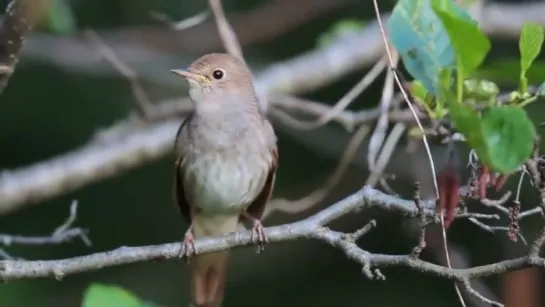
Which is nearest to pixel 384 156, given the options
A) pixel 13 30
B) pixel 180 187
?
pixel 180 187

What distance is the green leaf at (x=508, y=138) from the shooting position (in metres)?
1.63

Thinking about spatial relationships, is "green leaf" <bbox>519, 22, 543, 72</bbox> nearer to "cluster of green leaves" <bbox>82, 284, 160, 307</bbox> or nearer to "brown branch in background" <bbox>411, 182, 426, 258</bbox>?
"brown branch in background" <bbox>411, 182, 426, 258</bbox>

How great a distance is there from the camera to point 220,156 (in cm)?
331

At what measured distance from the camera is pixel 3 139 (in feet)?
18.2

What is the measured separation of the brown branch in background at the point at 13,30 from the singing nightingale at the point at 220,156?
760mm

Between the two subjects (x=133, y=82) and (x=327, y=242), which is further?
(x=133, y=82)

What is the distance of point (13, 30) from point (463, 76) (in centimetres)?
117

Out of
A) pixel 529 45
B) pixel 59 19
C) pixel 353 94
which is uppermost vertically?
pixel 59 19

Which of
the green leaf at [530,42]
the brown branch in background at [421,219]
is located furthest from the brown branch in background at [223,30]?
the green leaf at [530,42]

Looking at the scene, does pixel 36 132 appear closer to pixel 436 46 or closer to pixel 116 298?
pixel 116 298

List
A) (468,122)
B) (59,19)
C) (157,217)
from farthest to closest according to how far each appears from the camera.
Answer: (157,217), (59,19), (468,122)

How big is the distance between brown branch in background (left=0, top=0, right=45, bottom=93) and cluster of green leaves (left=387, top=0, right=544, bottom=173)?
0.96m

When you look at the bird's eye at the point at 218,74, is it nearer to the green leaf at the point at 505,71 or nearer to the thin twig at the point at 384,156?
the thin twig at the point at 384,156

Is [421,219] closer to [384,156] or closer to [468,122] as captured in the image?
[468,122]
